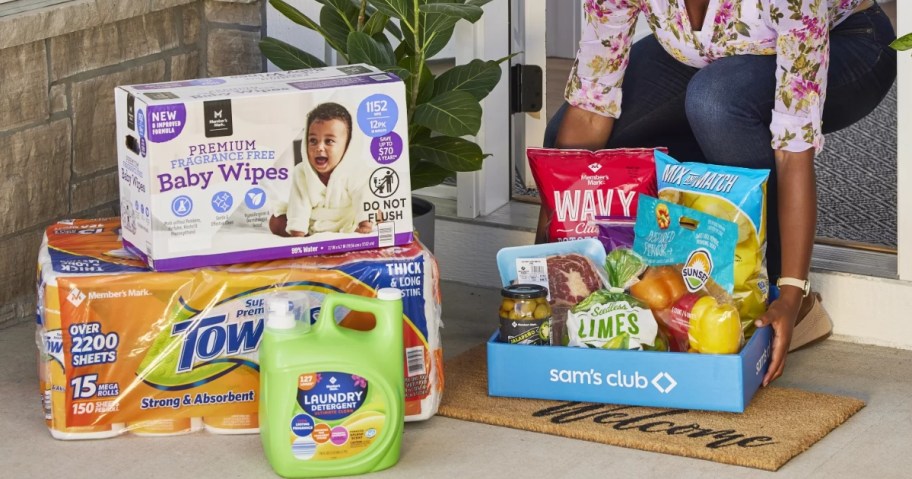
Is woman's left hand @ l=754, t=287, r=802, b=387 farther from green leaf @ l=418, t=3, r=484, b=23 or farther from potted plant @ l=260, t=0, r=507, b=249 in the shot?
green leaf @ l=418, t=3, r=484, b=23

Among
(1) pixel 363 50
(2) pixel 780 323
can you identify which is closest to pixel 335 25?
(1) pixel 363 50

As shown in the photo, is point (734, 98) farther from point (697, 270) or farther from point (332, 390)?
point (332, 390)

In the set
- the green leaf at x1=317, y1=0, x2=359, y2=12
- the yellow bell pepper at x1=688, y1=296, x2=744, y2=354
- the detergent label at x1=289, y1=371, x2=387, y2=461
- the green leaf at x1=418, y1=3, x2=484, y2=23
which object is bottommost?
the detergent label at x1=289, y1=371, x2=387, y2=461

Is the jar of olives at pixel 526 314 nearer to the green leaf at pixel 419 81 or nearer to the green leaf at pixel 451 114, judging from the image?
the green leaf at pixel 451 114

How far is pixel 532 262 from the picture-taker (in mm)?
2051

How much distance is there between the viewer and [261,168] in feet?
6.08

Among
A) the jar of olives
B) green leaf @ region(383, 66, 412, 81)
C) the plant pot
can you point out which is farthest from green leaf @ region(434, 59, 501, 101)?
the jar of olives

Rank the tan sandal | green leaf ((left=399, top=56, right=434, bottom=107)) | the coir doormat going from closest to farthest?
the coir doormat → the tan sandal → green leaf ((left=399, top=56, right=434, bottom=107))

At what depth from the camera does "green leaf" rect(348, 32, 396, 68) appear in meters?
2.24

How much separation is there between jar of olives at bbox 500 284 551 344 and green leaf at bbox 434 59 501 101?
476 mm

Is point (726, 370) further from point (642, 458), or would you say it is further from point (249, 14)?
point (249, 14)

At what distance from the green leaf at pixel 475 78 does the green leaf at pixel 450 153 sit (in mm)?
90

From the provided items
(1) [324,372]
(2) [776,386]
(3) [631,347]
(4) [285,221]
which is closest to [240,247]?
(4) [285,221]

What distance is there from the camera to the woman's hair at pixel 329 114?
1.86 metres
